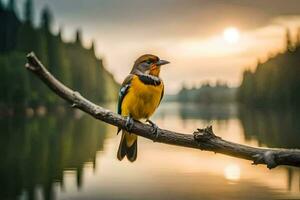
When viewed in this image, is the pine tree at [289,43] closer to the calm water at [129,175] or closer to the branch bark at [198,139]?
the calm water at [129,175]

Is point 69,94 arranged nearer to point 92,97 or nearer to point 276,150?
point 276,150

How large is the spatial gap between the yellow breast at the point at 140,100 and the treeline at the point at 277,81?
69830mm

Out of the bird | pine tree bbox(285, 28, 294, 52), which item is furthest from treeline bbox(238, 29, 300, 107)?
the bird

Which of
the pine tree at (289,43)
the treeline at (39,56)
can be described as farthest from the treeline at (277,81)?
the treeline at (39,56)

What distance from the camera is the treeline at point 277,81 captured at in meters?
73.7

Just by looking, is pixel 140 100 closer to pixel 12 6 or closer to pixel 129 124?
pixel 129 124

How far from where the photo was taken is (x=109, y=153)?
115 ft

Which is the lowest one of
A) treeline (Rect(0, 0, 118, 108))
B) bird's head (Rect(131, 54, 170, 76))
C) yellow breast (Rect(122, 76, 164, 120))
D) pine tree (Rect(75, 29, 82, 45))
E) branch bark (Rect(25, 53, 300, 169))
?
branch bark (Rect(25, 53, 300, 169))

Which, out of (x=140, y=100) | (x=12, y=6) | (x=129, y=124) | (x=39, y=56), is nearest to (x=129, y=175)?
(x=39, y=56)

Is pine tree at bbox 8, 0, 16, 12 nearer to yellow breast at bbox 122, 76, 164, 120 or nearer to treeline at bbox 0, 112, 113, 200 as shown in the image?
treeline at bbox 0, 112, 113, 200

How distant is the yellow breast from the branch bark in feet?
2.16

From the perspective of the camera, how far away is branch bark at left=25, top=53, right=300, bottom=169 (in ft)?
7.97

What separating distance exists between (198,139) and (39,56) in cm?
4642

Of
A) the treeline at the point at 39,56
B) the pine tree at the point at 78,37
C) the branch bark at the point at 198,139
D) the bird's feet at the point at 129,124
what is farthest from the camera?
the pine tree at the point at 78,37
